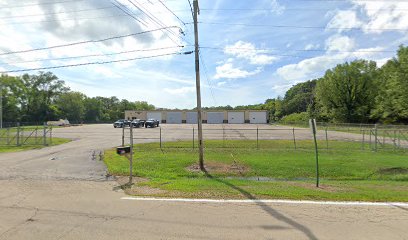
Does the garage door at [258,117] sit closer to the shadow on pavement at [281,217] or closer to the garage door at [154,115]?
the garage door at [154,115]

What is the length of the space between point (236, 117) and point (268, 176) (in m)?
79.2

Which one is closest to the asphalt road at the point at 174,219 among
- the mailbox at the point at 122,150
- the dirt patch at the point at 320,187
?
the mailbox at the point at 122,150

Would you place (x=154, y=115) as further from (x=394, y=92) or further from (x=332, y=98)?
(x=394, y=92)

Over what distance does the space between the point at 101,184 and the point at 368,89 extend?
6773cm

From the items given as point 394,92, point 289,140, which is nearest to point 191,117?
point 394,92

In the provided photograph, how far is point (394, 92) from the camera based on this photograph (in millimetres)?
47094

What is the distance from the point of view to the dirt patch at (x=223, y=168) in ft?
42.5

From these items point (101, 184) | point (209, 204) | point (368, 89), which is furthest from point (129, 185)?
point (368, 89)

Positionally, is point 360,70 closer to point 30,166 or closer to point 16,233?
point 30,166

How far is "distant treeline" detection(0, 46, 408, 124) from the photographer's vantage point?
170 ft

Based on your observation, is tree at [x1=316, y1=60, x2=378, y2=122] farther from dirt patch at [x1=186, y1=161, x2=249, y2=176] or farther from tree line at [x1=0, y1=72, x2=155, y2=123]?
tree line at [x1=0, y1=72, x2=155, y2=123]

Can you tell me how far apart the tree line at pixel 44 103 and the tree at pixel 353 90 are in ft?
258

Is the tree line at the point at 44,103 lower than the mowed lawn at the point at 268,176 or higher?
higher

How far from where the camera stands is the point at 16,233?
5.21 m
